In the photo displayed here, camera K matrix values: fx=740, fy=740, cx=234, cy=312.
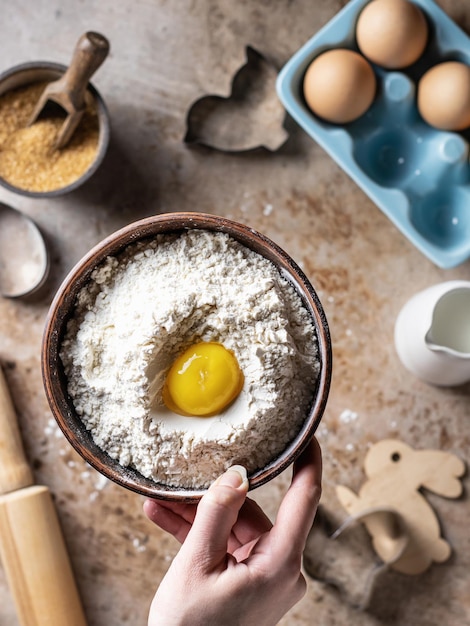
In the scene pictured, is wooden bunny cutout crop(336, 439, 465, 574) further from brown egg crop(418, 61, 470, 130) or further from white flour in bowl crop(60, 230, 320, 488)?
brown egg crop(418, 61, 470, 130)

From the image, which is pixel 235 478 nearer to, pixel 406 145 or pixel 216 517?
pixel 216 517

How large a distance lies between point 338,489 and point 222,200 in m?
0.60

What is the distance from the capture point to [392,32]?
1.32 metres

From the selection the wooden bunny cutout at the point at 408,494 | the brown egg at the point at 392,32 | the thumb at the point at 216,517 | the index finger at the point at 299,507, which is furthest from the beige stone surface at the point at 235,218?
the thumb at the point at 216,517

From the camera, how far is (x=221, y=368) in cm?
94

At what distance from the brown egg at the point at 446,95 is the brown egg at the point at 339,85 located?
10cm

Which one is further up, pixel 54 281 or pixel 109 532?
pixel 54 281

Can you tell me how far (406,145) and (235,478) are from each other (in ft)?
2.75

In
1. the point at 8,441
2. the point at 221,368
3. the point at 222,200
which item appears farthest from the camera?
the point at 222,200

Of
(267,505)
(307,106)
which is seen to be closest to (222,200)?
(307,106)

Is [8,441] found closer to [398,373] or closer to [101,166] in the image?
[101,166]

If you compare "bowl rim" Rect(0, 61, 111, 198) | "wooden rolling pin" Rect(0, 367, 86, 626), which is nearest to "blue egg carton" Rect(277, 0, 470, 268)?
"bowl rim" Rect(0, 61, 111, 198)

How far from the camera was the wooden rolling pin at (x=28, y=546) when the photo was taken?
1.31m

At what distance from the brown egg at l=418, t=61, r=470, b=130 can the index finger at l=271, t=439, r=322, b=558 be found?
68 cm
